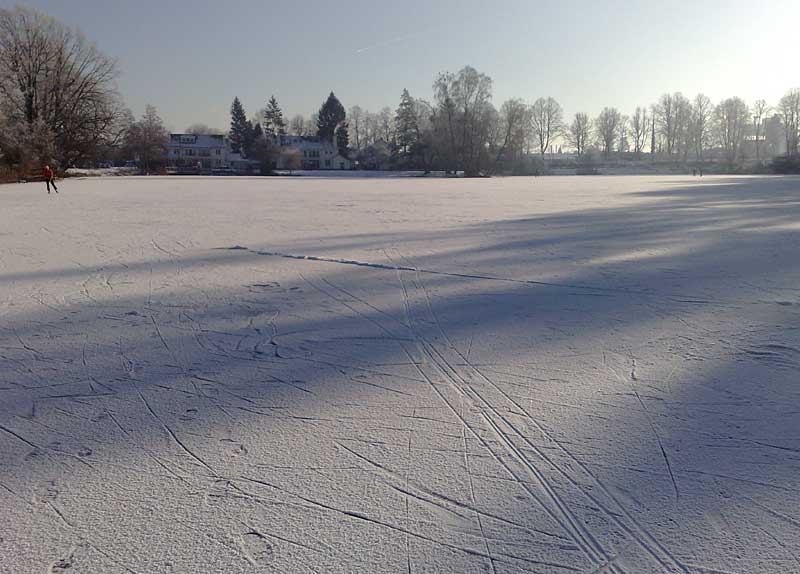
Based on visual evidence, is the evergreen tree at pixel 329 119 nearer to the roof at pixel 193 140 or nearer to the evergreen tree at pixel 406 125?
the roof at pixel 193 140

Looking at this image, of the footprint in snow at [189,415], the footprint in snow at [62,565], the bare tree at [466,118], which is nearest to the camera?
the footprint in snow at [62,565]

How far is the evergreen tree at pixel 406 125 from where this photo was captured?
266 feet

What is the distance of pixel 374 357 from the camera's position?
4.52 meters

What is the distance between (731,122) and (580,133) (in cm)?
2751

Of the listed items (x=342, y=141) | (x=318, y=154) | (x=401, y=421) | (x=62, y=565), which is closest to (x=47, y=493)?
(x=62, y=565)

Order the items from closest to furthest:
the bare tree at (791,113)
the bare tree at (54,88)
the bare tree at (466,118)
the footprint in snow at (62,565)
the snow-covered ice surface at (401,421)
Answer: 1. the footprint in snow at (62,565)
2. the snow-covered ice surface at (401,421)
3. the bare tree at (54,88)
4. the bare tree at (466,118)
5. the bare tree at (791,113)

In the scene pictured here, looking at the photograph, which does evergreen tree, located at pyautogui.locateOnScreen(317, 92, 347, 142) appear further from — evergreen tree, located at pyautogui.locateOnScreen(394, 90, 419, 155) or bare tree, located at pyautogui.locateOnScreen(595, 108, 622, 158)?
bare tree, located at pyautogui.locateOnScreen(595, 108, 622, 158)

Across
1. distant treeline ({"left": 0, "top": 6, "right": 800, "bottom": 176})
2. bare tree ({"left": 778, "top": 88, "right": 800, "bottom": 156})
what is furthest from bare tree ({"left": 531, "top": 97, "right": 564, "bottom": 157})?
bare tree ({"left": 778, "top": 88, "right": 800, "bottom": 156})

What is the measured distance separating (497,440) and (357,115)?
13068 centimetres

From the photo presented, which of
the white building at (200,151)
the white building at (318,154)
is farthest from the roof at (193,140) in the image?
the white building at (318,154)

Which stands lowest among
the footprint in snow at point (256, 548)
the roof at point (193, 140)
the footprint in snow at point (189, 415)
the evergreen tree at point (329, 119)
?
the footprint in snow at point (256, 548)

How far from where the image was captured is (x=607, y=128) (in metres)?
112

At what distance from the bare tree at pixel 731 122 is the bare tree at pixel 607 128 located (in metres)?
18.2

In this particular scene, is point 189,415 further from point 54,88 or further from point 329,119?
point 329,119
